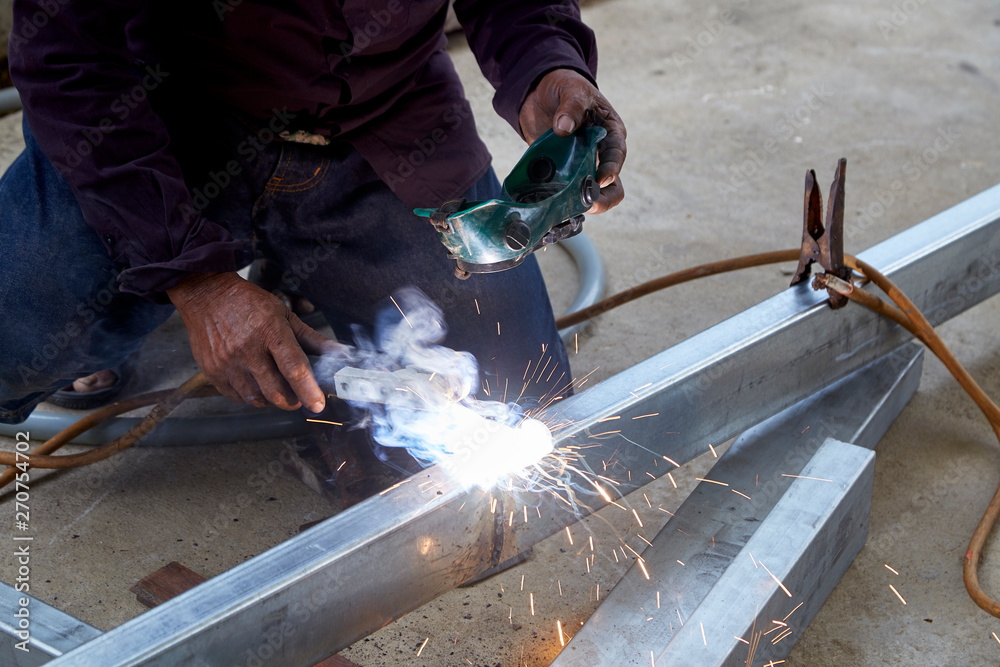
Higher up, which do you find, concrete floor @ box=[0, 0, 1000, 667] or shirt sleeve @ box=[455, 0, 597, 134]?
shirt sleeve @ box=[455, 0, 597, 134]

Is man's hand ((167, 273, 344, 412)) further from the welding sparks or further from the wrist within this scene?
the welding sparks

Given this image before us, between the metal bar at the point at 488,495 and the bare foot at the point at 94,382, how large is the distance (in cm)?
124

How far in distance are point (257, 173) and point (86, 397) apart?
82 cm

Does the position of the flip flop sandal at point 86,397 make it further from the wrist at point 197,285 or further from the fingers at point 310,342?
the fingers at point 310,342

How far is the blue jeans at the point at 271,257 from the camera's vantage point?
1.60 m

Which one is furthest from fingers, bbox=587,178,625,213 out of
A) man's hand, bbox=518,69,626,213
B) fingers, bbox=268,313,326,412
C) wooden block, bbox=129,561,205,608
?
wooden block, bbox=129,561,205,608

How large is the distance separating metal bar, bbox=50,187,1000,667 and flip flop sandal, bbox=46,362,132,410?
1231mm

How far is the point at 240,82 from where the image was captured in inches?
63.0

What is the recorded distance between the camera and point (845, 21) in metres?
4.63

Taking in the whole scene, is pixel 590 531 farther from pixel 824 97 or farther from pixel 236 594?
pixel 824 97

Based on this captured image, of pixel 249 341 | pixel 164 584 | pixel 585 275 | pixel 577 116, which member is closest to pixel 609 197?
pixel 577 116

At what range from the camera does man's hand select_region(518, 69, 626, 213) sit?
5.01 ft

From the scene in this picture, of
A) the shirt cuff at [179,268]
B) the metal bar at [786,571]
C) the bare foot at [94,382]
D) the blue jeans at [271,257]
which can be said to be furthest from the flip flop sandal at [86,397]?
the metal bar at [786,571]

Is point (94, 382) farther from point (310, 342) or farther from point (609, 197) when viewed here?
point (609, 197)
